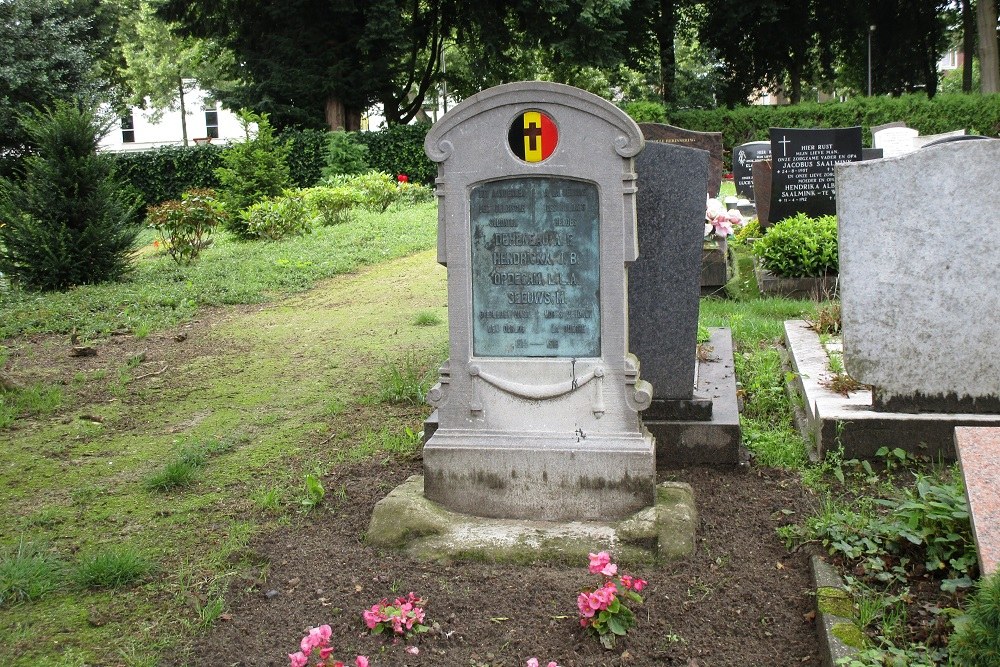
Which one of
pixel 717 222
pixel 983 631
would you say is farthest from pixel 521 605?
pixel 717 222

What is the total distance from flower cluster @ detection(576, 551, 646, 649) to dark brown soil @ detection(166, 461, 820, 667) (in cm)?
4

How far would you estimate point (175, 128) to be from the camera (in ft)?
151

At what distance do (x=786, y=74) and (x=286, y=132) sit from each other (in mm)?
23286

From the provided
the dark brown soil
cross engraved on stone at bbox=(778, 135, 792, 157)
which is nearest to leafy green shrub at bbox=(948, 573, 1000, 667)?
the dark brown soil

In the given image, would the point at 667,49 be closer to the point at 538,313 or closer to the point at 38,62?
the point at 38,62

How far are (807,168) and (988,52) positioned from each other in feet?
78.3

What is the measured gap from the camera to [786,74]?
1588 inches

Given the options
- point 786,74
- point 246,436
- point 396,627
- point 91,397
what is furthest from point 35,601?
point 786,74

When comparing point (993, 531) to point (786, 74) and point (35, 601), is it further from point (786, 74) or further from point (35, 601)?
point (786, 74)

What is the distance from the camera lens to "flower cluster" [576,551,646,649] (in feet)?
11.1

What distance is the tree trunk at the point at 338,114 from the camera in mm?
27812

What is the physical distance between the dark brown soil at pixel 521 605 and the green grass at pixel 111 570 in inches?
18.2

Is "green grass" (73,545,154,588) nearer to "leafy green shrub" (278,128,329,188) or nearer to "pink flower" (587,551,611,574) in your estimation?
"pink flower" (587,551,611,574)

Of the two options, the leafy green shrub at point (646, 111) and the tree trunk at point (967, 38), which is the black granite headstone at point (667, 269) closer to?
the leafy green shrub at point (646, 111)
